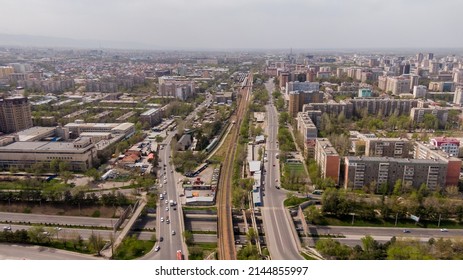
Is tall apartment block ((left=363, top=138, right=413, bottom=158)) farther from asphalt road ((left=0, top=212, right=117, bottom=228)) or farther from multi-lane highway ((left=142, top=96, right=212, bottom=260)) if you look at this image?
asphalt road ((left=0, top=212, right=117, bottom=228))

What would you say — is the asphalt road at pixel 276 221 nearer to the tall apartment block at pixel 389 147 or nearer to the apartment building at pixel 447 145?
the tall apartment block at pixel 389 147

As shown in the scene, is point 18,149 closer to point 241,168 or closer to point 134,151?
point 134,151

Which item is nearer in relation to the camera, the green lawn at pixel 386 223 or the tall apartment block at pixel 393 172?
the green lawn at pixel 386 223

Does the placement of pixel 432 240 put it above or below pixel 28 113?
below

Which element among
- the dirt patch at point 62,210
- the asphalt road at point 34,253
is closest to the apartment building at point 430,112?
the dirt patch at point 62,210

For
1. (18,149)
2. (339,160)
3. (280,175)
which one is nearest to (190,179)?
(280,175)

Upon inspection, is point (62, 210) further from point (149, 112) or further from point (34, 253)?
point (149, 112)
